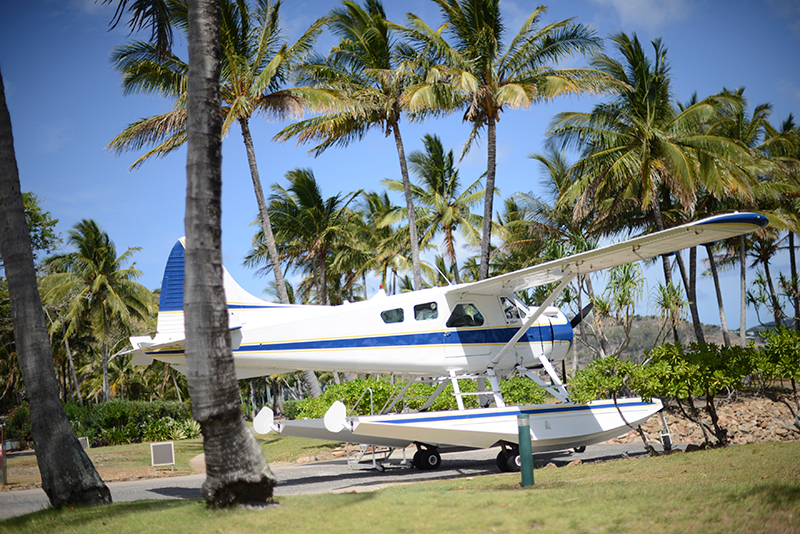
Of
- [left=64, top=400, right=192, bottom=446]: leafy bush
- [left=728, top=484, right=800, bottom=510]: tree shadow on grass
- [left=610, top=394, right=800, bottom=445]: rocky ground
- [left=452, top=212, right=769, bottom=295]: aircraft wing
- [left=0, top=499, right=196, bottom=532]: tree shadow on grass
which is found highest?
[left=452, top=212, right=769, bottom=295]: aircraft wing

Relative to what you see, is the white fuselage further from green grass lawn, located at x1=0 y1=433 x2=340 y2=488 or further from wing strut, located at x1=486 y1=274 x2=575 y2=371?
green grass lawn, located at x1=0 y1=433 x2=340 y2=488

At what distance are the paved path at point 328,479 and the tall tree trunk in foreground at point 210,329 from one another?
294cm

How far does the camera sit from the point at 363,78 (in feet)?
70.2

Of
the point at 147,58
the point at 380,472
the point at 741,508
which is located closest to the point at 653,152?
the point at 380,472

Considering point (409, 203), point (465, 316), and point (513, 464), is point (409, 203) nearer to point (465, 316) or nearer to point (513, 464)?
point (465, 316)

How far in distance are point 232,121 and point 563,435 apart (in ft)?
44.8

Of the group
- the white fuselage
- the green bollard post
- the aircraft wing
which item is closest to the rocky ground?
the aircraft wing

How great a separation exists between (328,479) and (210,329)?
6746 millimetres

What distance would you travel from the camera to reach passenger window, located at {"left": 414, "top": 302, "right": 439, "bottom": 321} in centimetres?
1191

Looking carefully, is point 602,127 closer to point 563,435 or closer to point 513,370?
point 513,370

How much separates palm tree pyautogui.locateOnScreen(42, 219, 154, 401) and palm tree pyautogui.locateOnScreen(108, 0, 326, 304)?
18.8 metres

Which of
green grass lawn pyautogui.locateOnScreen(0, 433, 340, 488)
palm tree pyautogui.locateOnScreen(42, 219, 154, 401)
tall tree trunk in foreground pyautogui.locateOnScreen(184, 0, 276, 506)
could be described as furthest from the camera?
palm tree pyautogui.locateOnScreen(42, 219, 154, 401)

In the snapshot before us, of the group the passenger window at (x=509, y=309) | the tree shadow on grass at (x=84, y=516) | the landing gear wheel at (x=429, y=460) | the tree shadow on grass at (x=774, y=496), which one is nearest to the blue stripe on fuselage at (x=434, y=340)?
the passenger window at (x=509, y=309)

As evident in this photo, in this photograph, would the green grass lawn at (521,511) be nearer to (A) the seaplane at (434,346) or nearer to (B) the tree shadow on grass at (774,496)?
(B) the tree shadow on grass at (774,496)
